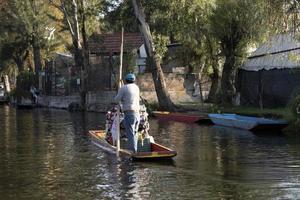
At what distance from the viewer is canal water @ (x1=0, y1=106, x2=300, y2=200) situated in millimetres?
11656

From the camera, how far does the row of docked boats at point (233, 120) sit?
966 inches

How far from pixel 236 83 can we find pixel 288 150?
18087 mm

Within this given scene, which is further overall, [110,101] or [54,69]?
[54,69]

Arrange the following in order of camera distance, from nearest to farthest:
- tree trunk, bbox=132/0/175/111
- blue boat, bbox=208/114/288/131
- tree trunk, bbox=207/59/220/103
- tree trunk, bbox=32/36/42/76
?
blue boat, bbox=208/114/288/131
tree trunk, bbox=132/0/175/111
tree trunk, bbox=207/59/220/103
tree trunk, bbox=32/36/42/76

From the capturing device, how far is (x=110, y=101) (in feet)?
136

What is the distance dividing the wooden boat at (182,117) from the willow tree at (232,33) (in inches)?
155

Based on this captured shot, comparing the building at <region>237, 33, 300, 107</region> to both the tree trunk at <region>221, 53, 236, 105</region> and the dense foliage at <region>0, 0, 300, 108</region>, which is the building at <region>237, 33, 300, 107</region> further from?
the dense foliage at <region>0, 0, 300, 108</region>

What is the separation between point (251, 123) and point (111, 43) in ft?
105

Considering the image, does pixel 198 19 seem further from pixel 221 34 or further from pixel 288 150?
pixel 288 150

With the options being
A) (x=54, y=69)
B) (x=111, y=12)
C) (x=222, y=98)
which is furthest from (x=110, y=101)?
(x=54, y=69)

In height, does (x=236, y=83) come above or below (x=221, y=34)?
below

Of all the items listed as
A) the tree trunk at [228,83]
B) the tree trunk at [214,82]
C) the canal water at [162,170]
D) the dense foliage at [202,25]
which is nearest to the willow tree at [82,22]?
the dense foliage at [202,25]

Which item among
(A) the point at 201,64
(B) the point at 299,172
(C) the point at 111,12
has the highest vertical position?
(C) the point at 111,12

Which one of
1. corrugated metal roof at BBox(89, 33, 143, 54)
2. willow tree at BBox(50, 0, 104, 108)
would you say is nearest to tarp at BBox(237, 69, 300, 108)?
willow tree at BBox(50, 0, 104, 108)
